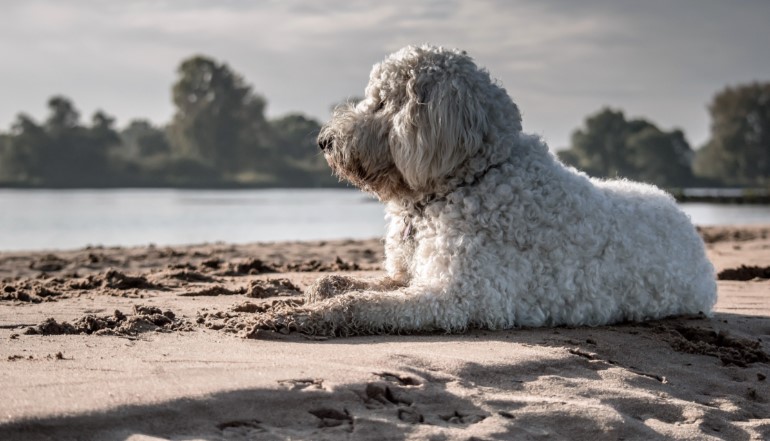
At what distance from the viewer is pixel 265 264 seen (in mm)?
10453

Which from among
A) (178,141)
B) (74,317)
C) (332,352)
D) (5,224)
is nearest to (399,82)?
(332,352)

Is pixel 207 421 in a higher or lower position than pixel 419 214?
lower

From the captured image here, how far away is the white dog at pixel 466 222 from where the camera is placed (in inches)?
228

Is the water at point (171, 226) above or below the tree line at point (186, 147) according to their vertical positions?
below

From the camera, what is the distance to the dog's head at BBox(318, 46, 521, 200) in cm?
584

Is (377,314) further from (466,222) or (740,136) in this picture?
(740,136)

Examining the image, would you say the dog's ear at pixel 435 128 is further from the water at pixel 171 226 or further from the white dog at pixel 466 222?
the water at pixel 171 226

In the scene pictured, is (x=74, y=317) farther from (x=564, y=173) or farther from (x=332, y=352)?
(x=564, y=173)

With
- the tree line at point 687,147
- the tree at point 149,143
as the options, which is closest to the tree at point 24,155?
the tree at point 149,143

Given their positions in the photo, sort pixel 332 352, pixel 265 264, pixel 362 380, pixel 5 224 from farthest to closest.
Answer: pixel 5 224 < pixel 265 264 < pixel 332 352 < pixel 362 380

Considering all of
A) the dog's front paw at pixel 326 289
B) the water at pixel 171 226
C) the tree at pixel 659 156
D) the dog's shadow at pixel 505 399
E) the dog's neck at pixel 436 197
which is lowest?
the water at pixel 171 226

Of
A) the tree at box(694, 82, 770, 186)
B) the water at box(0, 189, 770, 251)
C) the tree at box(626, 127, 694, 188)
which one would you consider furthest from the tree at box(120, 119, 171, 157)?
the water at box(0, 189, 770, 251)

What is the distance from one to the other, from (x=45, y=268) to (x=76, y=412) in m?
8.20

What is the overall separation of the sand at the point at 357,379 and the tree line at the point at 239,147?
188 ft
